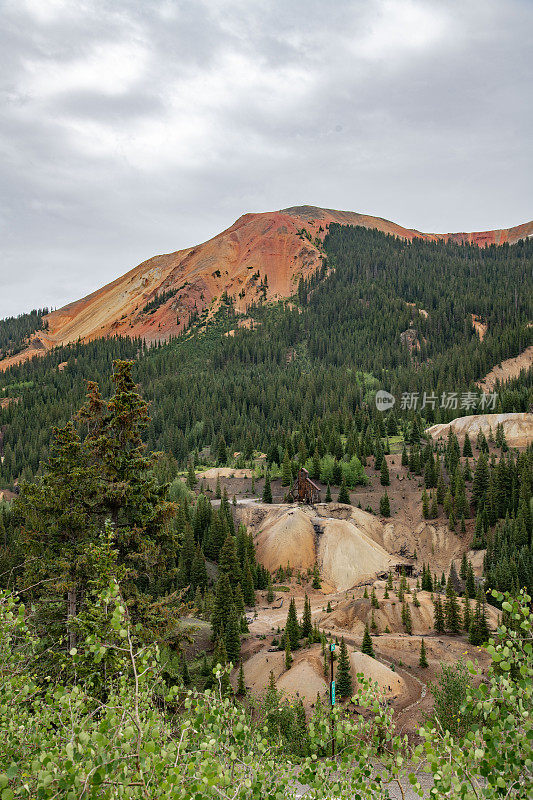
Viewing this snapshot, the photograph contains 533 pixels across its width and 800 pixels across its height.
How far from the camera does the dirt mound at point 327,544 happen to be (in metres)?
75.2

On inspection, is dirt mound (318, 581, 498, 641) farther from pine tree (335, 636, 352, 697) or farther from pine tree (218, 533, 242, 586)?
pine tree (335, 636, 352, 697)

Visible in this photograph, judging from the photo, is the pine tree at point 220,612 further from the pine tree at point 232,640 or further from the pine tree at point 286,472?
the pine tree at point 286,472

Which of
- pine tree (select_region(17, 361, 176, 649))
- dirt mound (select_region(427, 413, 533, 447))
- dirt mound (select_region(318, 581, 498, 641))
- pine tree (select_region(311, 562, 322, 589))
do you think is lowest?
pine tree (select_region(311, 562, 322, 589))

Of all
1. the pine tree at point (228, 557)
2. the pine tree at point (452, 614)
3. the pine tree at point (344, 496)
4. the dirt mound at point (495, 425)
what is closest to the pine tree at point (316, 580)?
the pine tree at point (344, 496)

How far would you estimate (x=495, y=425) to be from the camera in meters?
105

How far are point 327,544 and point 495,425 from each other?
48902 millimetres

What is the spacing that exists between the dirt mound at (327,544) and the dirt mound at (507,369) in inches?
2961

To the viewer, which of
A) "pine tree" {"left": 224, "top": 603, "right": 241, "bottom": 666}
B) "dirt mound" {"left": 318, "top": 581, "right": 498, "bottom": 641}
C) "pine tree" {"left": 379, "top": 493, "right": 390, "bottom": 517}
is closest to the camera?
"pine tree" {"left": 224, "top": 603, "right": 241, "bottom": 666}

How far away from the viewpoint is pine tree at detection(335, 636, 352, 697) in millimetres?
36656

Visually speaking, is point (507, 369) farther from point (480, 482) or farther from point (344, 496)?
point (344, 496)

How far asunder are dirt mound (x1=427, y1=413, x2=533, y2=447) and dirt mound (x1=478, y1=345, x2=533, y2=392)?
111 feet

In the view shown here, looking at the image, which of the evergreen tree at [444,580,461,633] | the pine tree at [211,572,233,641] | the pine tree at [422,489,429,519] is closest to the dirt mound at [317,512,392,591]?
the pine tree at [422,489,429,519]

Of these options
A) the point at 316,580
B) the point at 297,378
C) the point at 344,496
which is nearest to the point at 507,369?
the point at 297,378

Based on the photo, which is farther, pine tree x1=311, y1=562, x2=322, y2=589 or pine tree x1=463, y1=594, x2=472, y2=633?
pine tree x1=311, y1=562, x2=322, y2=589
